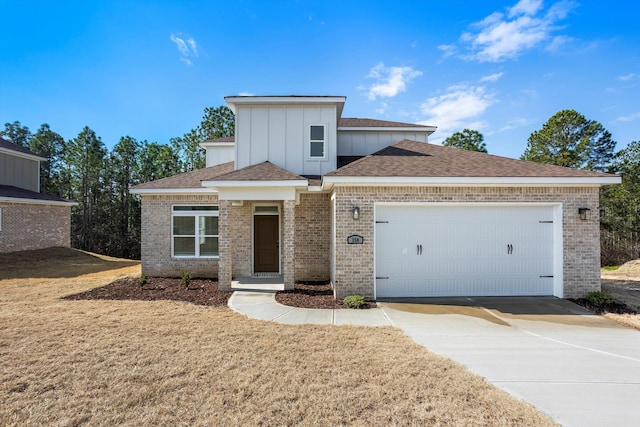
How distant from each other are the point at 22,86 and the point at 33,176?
607 cm

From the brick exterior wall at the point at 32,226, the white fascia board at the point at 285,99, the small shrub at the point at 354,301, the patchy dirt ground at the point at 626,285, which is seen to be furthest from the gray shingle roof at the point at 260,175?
the brick exterior wall at the point at 32,226

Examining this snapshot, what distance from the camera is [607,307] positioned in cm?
726

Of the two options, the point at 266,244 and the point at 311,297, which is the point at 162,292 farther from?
the point at 311,297

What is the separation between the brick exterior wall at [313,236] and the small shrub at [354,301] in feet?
9.51

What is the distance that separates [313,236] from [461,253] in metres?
4.55

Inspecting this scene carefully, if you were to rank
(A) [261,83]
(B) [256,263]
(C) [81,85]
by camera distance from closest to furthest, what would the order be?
(B) [256,263]
(A) [261,83]
(C) [81,85]

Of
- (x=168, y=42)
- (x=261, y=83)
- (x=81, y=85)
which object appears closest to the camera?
(x=168, y=42)

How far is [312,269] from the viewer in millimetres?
10227

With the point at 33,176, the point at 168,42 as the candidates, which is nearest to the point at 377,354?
the point at 168,42

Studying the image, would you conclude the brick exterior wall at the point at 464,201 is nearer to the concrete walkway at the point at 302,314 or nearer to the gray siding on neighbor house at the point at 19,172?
the concrete walkway at the point at 302,314

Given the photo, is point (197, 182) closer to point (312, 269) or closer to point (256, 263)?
point (256, 263)

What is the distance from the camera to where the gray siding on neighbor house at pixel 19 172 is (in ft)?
63.3

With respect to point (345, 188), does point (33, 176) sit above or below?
above

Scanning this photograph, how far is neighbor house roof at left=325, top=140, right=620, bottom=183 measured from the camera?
7.75 metres
